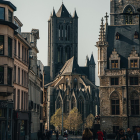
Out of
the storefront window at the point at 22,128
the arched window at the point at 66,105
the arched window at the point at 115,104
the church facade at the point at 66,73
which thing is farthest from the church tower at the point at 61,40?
the storefront window at the point at 22,128

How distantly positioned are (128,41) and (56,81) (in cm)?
7738

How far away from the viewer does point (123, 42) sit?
62406 mm

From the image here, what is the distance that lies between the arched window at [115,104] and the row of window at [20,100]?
56.8 ft

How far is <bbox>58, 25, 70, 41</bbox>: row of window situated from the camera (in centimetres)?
15314

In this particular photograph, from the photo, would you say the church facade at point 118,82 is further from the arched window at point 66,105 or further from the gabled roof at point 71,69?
the gabled roof at point 71,69

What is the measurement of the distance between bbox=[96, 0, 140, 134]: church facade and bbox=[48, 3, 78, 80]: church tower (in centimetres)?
8881

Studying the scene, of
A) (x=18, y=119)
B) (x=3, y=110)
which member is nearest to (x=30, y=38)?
(x=18, y=119)

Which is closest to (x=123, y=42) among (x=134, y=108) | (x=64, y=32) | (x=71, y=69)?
(x=134, y=108)

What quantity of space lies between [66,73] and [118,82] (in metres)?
75.3

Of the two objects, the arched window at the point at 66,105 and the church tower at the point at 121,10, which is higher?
the church tower at the point at 121,10

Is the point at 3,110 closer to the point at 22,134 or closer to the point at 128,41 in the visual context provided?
the point at 22,134

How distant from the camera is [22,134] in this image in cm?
4262

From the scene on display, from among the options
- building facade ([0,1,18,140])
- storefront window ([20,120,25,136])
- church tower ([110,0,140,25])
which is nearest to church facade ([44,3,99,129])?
church tower ([110,0,140,25])

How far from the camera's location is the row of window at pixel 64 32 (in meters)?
153
